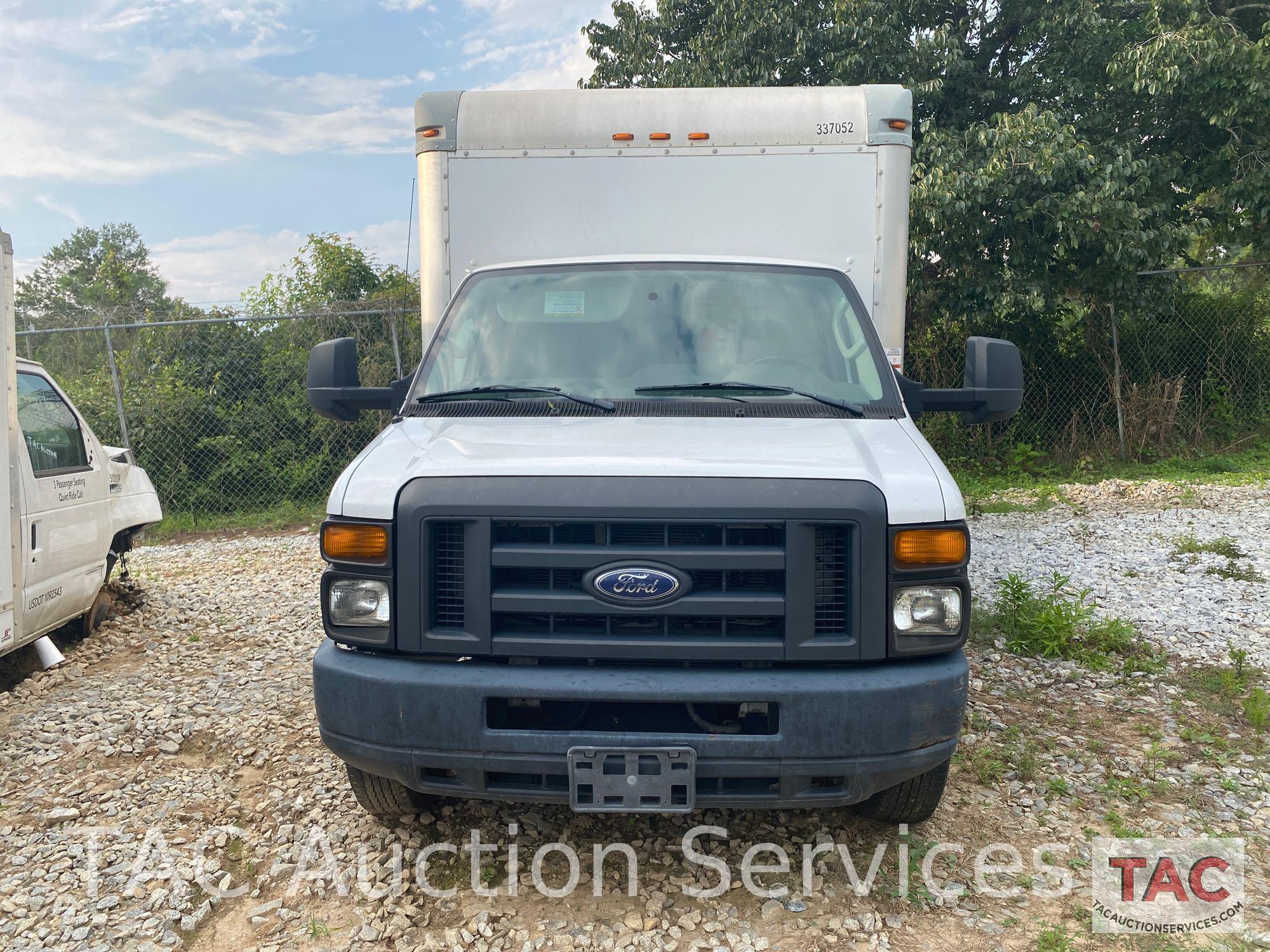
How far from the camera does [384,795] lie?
3.40 metres

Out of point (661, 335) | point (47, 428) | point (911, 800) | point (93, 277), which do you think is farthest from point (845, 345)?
point (93, 277)

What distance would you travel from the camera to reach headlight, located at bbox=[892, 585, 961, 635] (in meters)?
2.89

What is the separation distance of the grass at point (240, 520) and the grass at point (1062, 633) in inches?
302

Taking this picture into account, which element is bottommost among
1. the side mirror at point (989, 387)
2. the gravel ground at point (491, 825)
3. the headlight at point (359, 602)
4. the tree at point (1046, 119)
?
the gravel ground at point (491, 825)

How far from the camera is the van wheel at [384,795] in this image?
337 cm

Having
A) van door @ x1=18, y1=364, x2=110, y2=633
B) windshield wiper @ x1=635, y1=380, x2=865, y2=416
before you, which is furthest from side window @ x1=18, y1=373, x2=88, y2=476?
windshield wiper @ x1=635, y1=380, x2=865, y2=416

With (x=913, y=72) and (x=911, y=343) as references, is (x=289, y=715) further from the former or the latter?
(x=913, y=72)

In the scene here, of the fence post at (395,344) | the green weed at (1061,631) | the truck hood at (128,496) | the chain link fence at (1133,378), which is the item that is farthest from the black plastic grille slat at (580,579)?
the chain link fence at (1133,378)

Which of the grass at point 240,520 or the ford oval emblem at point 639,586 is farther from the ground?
the ford oval emblem at point 639,586

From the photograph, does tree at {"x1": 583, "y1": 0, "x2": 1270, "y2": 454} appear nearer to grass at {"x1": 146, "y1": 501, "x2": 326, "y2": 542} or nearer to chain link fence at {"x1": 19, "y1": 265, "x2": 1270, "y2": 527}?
chain link fence at {"x1": 19, "y1": 265, "x2": 1270, "y2": 527}

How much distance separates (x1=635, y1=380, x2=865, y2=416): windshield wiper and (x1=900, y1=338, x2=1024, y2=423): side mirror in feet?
2.17

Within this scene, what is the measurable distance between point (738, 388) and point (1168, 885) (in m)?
2.32

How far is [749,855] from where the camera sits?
133 inches

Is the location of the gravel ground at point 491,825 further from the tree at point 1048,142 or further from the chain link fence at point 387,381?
the tree at point 1048,142
